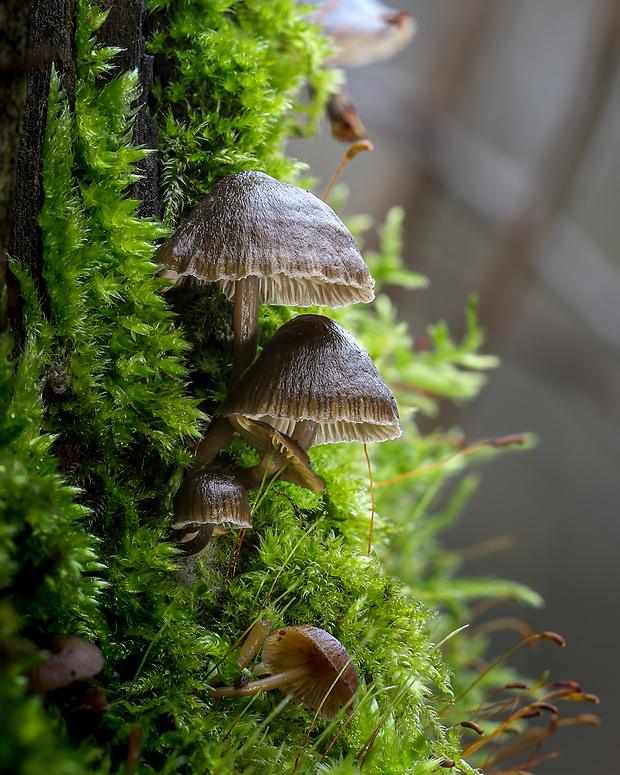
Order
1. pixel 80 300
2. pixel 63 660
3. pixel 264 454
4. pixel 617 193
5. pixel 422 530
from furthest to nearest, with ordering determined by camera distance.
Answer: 1. pixel 617 193
2. pixel 422 530
3. pixel 264 454
4. pixel 80 300
5. pixel 63 660

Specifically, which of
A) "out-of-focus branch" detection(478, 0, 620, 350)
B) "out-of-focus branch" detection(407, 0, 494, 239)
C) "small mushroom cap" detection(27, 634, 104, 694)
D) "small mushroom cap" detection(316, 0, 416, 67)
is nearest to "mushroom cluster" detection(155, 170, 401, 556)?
"small mushroom cap" detection(27, 634, 104, 694)

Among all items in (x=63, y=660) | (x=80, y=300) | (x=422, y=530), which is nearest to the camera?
(x=63, y=660)

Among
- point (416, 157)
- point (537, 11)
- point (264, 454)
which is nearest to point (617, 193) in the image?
→ point (537, 11)

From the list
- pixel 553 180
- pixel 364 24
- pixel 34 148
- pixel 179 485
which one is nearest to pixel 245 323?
pixel 179 485

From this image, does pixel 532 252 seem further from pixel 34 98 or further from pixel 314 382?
pixel 34 98

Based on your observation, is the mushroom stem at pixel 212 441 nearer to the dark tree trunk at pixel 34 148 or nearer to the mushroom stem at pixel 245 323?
the mushroom stem at pixel 245 323

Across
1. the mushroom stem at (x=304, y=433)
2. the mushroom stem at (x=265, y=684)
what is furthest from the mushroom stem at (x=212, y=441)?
the mushroom stem at (x=265, y=684)

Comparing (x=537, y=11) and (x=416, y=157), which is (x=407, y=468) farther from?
(x=537, y=11)
